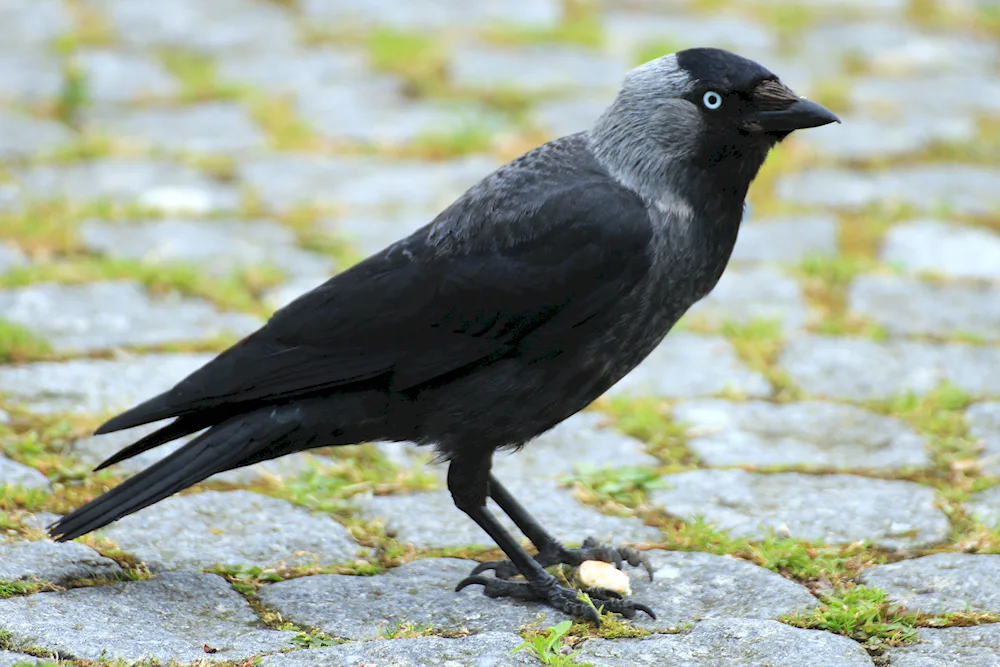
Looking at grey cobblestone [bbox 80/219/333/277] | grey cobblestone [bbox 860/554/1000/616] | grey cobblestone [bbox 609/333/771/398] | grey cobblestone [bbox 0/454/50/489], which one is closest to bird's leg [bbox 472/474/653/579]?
grey cobblestone [bbox 860/554/1000/616]

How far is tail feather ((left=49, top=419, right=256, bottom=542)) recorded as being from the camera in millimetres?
2787

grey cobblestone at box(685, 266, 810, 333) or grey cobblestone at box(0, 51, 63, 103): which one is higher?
grey cobblestone at box(0, 51, 63, 103)

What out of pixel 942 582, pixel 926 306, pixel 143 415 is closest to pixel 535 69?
pixel 926 306

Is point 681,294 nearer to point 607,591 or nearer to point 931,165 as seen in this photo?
point 607,591

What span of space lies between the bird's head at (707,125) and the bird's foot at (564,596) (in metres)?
0.89

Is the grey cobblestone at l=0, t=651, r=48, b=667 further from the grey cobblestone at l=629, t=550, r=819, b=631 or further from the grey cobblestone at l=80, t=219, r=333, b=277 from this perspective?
the grey cobblestone at l=80, t=219, r=333, b=277

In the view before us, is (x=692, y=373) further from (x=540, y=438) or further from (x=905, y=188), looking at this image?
(x=905, y=188)

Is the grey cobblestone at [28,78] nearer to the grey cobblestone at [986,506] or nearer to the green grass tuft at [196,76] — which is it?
the green grass tuft at [196,76]

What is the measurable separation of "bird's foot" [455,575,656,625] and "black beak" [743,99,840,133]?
1085 mm

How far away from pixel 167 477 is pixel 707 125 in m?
1.43

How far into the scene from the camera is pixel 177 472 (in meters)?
2.87

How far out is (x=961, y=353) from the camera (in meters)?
4.32

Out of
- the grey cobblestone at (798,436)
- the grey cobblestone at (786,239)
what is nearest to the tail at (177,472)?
the grey cobblestone at (798,436)

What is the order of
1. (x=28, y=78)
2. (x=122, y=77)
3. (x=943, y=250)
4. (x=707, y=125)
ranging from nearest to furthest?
(x=707, y=125) → (x=943, y=250) → (x=28, y=78) → (x=122, y=77)
